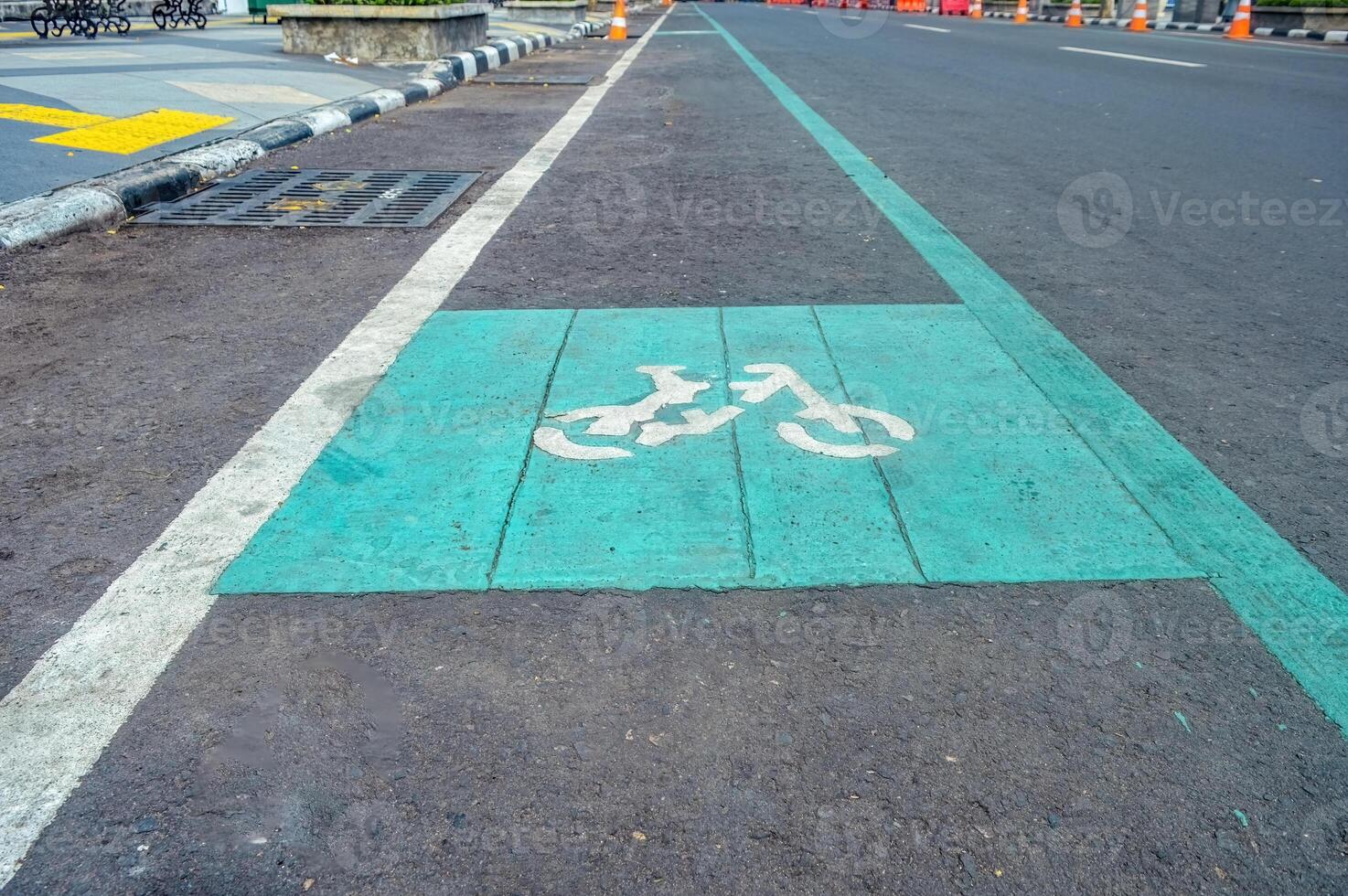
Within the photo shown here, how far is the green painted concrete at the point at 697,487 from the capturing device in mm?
2475

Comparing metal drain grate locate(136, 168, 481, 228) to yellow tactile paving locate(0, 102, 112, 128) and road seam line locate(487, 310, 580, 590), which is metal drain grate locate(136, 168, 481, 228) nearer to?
yellow tactile paving locate(0, 102, 112, 128)

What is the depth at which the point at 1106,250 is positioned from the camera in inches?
205

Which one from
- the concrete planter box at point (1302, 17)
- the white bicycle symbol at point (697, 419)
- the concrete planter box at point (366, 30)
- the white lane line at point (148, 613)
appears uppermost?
the concrete planter box at point (1302, 17)

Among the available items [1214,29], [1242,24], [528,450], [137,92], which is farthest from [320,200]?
[1214,29]

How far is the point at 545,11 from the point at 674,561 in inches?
1030

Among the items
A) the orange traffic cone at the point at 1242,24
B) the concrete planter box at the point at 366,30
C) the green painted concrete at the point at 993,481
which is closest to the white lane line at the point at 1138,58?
the orange traffic cone at the point at 1242,24

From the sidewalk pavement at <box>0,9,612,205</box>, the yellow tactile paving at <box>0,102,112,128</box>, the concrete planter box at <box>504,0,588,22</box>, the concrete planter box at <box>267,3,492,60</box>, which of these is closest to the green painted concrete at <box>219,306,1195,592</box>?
the sidewalk pavement at <box>0,9,612,205</box>

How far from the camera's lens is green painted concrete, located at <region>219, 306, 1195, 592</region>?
2475mm

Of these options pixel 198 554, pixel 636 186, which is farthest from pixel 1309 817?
pixel 636 186

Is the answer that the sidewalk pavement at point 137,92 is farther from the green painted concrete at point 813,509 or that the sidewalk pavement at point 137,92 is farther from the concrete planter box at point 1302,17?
the concrete planter box at point 1302,17

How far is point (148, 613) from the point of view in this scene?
7.50 ft

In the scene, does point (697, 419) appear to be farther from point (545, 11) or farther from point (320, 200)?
point (545, 11)

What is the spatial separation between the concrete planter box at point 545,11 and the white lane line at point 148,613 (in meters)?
23.8

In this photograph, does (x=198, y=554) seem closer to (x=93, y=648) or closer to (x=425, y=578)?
(x=93, y=648)
